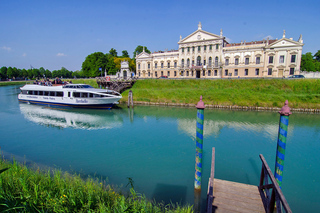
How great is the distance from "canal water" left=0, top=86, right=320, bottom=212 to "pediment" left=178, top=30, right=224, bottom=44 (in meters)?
31.7

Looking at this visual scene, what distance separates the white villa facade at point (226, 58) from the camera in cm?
4209

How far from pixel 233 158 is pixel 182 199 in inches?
216

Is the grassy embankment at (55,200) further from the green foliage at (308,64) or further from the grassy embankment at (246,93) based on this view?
the green foliage at (308,64)

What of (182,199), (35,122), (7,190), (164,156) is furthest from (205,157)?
(35,122)

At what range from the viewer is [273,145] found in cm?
1403

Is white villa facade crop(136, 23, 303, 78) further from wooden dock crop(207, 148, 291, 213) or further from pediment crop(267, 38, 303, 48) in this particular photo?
wooden dock crop(207, 148, 291, 213)

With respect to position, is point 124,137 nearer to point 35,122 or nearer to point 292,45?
point 35,122

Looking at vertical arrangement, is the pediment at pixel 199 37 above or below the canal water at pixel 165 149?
above

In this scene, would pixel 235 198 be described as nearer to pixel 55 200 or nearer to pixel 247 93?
pixel 55 200

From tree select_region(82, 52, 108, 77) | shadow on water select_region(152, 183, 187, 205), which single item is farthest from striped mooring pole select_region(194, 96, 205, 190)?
tree select_region(82, 52, 108, 77)

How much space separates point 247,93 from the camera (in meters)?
30.7

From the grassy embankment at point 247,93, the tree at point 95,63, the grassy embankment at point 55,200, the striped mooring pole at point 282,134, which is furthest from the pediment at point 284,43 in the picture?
the tree at point 95,63

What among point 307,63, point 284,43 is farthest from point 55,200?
point 307,63

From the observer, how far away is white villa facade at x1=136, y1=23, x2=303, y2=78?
42.1m
